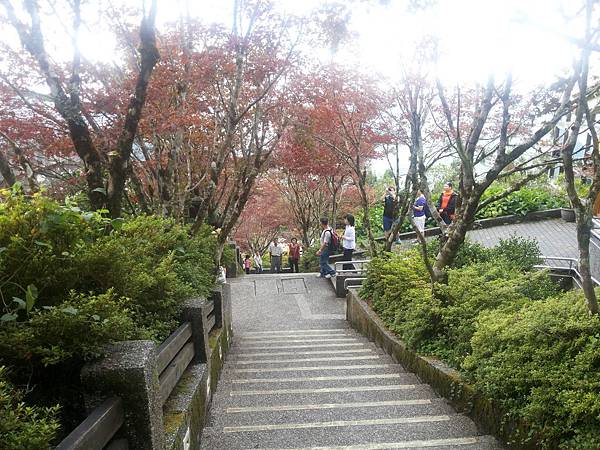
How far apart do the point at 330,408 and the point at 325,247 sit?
7.72 metres

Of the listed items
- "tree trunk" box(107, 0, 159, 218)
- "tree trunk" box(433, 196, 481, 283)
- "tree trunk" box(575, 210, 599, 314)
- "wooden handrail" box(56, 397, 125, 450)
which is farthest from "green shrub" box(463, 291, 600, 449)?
"tree trunk" box(107, 0, 159, 218)

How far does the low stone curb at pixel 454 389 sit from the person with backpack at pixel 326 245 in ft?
14.4

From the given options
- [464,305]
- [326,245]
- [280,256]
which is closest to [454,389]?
[464,305]

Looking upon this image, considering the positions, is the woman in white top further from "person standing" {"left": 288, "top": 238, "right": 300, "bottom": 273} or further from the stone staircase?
the stone staircase

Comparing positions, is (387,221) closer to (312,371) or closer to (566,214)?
(312,371)

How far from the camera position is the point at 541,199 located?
55.4 feet

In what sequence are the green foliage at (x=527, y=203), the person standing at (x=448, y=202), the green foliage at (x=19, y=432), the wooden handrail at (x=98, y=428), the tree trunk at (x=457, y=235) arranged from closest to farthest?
the green foliage at (x=19, y=432) < the wooden handrail at (x=98, y=428) < the tree trunk at (x=457, y=235) < the person standing at (x=448, y=202) < the green foliage at (x=527, y=203)

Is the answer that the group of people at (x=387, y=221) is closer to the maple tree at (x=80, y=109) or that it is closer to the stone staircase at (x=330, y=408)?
the stone staircase at (x=330, y=408)

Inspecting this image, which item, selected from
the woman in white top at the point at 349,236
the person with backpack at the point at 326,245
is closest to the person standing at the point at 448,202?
the woman in white top at the point at 349,236

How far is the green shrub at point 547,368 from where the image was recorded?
2676 mm

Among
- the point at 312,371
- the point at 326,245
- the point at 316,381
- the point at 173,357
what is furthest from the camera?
the point at 326,245

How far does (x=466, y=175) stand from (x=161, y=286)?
3.51m

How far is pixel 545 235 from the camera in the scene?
13.6 meters

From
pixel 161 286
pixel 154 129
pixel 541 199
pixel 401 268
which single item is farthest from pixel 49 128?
pixel 541 199
